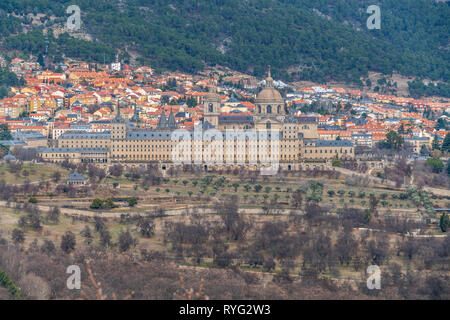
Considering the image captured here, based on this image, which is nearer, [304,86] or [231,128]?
[231,128]

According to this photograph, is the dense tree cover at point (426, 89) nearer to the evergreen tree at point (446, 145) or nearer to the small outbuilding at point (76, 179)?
the evergreen tree at point (446, 145)

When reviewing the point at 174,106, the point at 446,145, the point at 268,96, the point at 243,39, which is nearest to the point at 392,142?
the point at 446,145

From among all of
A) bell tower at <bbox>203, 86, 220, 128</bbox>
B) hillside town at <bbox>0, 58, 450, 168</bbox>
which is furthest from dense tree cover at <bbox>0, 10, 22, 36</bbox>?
bell tower at <bbox>203, 86, 220, 128</bbox>

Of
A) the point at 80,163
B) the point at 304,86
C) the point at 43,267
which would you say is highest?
the point at 304,86

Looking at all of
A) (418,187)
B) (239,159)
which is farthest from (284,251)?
(239,159)

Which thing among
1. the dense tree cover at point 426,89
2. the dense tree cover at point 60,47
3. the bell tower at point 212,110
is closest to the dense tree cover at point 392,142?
the bell tower at point 212,110

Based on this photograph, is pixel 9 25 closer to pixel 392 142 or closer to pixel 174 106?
pixel 174 106

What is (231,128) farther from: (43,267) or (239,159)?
(43,267)

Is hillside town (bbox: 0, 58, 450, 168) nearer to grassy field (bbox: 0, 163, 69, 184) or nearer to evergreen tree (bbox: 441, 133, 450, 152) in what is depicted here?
evergreen tree (bbox: 441, 133, 450, 152)
